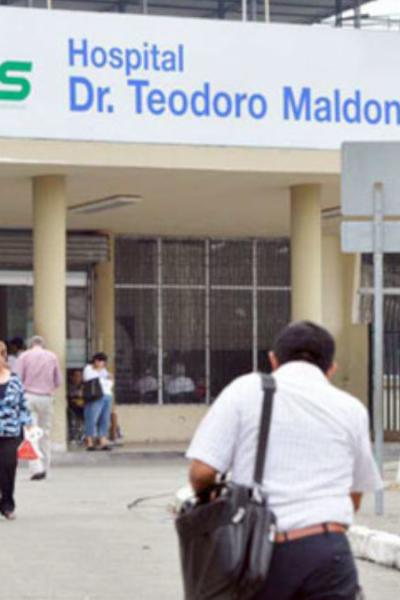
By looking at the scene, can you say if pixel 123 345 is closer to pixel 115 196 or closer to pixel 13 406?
pixel 115 196

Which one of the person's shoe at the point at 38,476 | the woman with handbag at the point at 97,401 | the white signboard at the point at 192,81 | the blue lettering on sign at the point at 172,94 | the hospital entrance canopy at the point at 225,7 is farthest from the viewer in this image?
the woman with handbag at the point at 97,401

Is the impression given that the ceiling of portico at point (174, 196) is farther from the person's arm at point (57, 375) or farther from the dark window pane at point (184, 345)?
the person's arm at point (57, 375)

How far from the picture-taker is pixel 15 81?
2359 cm

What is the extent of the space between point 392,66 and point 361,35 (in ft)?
2.07

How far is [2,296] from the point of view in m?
29.8

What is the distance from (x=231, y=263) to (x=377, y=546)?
1787cm

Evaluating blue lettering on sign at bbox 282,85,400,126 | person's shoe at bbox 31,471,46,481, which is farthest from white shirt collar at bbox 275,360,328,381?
blue lettering on sign at bbox 282,85,400,126

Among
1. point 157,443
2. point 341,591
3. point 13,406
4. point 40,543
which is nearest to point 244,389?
point 341,591

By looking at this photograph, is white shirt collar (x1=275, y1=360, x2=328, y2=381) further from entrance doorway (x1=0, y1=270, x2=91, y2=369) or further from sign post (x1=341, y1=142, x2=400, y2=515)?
entrance doorway (x1=0, y1=270, x2=91, y2=369)

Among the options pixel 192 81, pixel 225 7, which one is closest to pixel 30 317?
pixel 225 7

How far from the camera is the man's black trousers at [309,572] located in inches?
235

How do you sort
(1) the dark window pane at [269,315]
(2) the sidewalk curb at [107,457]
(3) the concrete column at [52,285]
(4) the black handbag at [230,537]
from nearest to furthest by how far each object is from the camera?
(4) the black handbag at [230,537], (3) the concrete column at [52,285], (2) the sidewalk curb at [107,457], (1) the dark window pane at [269,315]

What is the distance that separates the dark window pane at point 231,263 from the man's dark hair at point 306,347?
79.5ft

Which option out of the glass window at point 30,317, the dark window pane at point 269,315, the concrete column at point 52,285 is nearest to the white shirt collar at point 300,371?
the concrete column at point 52,285
